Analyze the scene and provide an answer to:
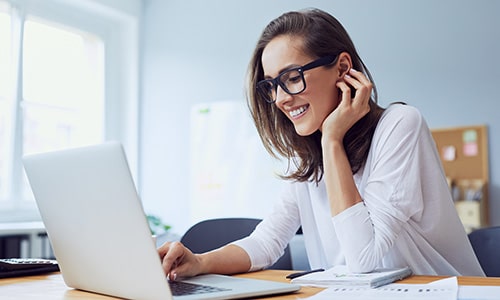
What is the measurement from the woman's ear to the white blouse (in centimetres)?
16

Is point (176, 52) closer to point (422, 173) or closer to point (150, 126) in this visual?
point (150, 126)

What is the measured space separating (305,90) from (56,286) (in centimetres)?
72

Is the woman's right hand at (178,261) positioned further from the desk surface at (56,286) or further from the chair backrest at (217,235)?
the chair backrest at (217,235)

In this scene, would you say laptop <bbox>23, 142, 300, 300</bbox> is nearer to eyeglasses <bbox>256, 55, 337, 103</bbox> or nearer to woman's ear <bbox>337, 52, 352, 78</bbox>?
eyeglasses <bbox>256, 55, 337, 103</bbox>

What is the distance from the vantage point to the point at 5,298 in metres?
1.04

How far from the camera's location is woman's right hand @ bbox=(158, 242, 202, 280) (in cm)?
121

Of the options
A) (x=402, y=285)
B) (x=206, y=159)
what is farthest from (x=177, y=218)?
(x=402, y=285)

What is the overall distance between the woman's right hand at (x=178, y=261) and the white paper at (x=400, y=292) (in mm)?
349

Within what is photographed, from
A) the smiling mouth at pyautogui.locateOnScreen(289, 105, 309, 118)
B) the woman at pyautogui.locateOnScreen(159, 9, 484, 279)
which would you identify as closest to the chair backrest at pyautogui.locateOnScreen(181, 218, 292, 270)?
the woman at pyautogui.locateOnScreen(159, 9, 484, 279)

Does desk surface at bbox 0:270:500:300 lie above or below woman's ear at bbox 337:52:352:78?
below

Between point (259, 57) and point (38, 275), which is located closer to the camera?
point (38, 275)

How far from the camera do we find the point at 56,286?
3.89 feet

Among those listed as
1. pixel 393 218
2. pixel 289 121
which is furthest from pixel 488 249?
pixel 289 121

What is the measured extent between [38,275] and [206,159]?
9.23 feet
